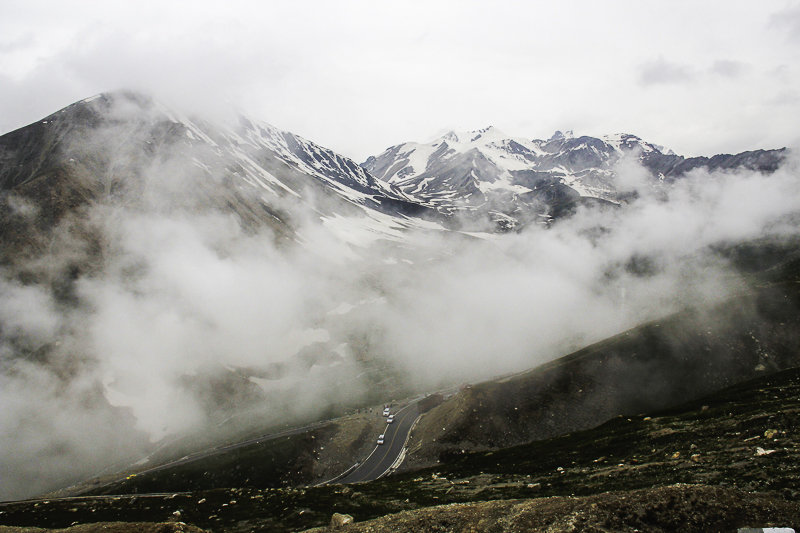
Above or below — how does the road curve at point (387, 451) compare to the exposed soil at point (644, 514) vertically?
below

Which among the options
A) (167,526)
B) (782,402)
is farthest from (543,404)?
(167,526)

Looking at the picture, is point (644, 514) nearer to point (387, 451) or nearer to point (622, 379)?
point (387, 451)

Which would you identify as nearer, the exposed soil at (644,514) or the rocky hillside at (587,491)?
the exposed soil at (644,514)

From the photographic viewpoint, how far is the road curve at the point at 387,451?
100312 mm

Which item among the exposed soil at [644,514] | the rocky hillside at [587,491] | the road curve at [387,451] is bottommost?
the road curve at [387,451]

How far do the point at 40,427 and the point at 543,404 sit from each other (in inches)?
7317

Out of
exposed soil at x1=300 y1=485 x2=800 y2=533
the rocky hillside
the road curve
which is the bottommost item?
the road curve

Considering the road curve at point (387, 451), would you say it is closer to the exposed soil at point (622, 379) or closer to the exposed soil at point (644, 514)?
the exposed soil at point (622, 379)

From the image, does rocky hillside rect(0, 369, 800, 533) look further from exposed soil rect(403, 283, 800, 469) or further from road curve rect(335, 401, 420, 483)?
road curve rect(335, 401, 420, 483)

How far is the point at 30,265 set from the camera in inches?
7677

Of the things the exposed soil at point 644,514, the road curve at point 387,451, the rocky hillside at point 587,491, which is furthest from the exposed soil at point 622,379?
the exposed soil at point 644,514

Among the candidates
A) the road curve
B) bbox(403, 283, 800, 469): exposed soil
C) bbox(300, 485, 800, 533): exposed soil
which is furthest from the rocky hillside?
the road curve

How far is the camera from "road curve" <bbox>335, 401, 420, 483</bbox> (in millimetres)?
100312

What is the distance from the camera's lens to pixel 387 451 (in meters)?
113
